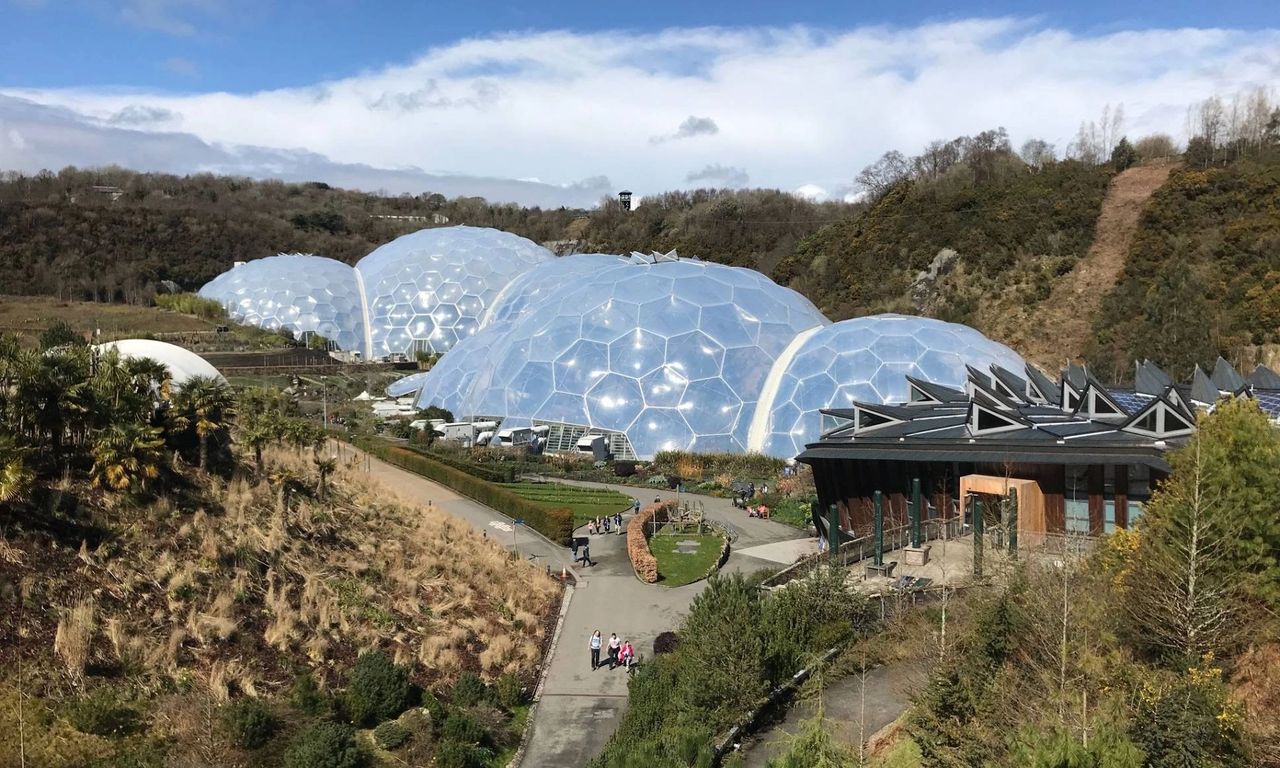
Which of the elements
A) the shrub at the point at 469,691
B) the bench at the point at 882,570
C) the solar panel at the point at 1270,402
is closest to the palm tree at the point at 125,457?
the shrub at the point at 469,691

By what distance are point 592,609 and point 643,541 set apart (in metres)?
4.44

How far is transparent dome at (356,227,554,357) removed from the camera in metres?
66.8

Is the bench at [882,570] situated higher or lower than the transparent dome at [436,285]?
lower

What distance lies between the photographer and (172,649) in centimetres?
1522

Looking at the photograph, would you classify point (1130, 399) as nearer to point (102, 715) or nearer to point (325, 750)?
point (325, 750)

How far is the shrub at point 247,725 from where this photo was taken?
13203mm

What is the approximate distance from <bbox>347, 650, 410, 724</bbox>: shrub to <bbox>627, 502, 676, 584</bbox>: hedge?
881 centimetres

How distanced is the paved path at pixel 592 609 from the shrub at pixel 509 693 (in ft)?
1.45

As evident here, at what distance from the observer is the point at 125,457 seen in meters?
18.6

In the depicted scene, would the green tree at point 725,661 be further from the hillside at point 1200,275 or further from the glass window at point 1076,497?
the hillside at point 1200,275

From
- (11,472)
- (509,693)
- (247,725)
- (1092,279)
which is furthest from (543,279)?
(247,725)

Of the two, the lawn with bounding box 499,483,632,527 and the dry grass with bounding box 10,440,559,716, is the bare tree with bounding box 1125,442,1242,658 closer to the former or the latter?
the dry grass with bounding box 10,440,559,716

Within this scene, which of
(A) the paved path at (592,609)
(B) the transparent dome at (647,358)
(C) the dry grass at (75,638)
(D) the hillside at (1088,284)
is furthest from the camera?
(D) the hillside at (1088,284)

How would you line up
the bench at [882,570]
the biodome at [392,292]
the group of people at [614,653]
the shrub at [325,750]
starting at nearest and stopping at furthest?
the shrub at [325,750] → the group of people at [614,653] → the bench at [882,570] → the biodome at [392,292]
